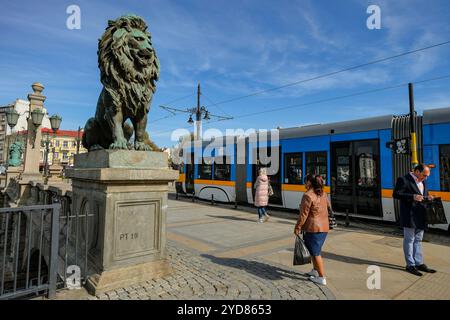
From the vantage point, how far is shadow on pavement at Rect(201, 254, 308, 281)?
435cm

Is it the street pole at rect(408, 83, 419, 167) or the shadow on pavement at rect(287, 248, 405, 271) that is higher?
the street pole at rect(408, 83, 419, 167)

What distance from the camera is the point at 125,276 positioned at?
3771 millimetres

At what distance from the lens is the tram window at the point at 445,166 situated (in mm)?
7352

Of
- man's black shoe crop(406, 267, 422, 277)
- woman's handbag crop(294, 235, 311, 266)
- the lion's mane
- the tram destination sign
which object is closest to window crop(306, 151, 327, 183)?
the tram destination sign

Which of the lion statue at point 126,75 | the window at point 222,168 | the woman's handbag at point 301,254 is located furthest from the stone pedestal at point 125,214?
the window at point 222,168

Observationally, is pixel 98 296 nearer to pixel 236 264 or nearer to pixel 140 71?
pixel 236 264

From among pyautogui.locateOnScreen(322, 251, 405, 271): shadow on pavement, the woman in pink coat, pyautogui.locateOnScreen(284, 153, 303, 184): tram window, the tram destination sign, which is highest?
the tram destination sign

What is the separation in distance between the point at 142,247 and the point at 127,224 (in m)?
0.42

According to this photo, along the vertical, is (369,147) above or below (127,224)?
above

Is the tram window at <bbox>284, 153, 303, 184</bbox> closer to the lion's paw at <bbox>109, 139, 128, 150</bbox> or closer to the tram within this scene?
the tram

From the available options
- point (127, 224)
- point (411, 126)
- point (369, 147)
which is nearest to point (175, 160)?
point (369, 147)

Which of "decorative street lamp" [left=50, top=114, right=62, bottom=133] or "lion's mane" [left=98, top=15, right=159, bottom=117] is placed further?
"decorative street lamp" [left=50, top=114, right=62, bottom=133]

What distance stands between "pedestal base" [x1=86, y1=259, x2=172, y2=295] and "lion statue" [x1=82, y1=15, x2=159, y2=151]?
168 cm
